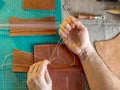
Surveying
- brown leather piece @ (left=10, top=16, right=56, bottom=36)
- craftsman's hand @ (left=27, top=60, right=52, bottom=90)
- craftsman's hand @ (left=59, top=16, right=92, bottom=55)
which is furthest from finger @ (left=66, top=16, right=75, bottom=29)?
craftsman's hand @ (left=27, top=60, right=52, bottom=90)

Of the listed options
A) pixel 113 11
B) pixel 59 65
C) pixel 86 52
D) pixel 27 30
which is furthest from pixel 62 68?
pixel 113 11

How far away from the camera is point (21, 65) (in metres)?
1.14

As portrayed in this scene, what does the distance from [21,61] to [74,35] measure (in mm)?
265

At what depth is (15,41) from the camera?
1.16 m

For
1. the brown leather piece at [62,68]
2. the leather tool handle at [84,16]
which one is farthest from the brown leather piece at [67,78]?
the leather tool handle at [84,16]

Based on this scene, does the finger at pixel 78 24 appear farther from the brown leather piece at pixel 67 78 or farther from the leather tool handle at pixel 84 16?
the brown leather piece at pixel 67 78

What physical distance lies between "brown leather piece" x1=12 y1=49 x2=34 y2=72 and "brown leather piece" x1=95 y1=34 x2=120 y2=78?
322 mm

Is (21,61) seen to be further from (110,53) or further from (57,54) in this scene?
(110,53)

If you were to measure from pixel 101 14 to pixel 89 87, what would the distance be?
35 centimetres

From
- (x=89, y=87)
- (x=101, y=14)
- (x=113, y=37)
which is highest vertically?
(x=101, y=14)

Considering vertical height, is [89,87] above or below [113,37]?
below

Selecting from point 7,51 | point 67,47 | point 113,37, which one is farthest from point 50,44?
point 113,37

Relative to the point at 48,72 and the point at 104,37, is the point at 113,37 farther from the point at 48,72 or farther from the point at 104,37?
the point at 48,72

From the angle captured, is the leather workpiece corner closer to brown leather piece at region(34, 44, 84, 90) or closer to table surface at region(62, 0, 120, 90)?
brown leather piece at region(34, 44, 84, 90)
